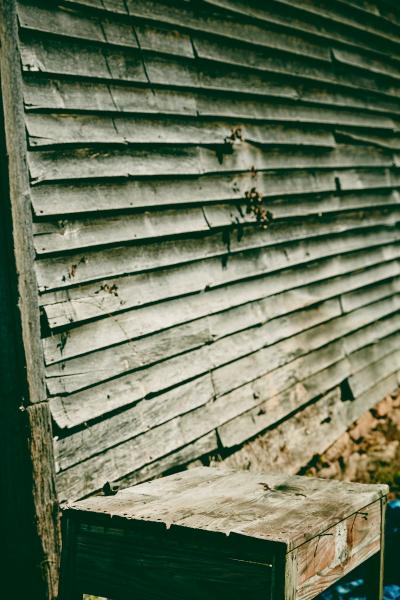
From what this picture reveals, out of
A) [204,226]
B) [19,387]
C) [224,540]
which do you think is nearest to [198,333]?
[204,226]

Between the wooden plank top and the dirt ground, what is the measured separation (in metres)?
2.04

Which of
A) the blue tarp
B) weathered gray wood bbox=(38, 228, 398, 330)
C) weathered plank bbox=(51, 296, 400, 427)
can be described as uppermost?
weathered gray wood bbox=(38, 228, 398, 330)

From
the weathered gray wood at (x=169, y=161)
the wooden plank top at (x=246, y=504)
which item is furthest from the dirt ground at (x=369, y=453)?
the wooden plank top at (x=246, y=504)

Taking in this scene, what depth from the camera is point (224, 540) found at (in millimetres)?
2273

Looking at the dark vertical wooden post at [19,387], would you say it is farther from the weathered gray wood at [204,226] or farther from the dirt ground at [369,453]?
the dirt ground at [369,453]

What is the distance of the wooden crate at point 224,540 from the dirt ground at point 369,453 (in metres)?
2.17

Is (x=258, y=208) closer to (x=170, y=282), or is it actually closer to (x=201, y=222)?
(x=201, y=222)

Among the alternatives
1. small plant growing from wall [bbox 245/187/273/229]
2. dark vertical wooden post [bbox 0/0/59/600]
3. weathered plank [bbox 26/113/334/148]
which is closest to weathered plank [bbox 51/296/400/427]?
dark vertical wooden post [bbox 0/0/59/600]

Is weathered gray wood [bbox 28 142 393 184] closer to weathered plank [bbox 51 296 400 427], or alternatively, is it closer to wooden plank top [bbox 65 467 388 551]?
weathered plank [bbox 51 296 400 427]

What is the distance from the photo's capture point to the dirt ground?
16.9 ft

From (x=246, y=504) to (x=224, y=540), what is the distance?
0.33 metres

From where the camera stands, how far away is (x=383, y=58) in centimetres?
594

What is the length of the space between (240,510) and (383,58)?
4471mm

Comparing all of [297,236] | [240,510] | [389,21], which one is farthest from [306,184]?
[240,510]
